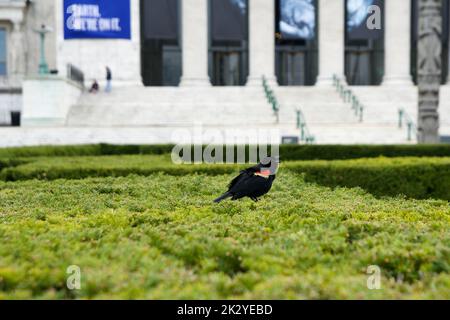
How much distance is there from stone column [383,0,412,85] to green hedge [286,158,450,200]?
78.1 ft

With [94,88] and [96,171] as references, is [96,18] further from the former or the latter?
[96,171]

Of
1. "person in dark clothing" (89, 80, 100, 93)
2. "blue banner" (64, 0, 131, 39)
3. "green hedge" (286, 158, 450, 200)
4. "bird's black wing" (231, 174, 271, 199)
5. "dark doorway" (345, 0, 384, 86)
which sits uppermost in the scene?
"blue banner" (64, 0, 131, 39)

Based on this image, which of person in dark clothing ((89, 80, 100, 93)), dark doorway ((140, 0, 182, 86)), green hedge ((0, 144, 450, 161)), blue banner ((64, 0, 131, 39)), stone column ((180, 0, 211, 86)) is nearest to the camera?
green hedge ((0, 144, 450, 161))

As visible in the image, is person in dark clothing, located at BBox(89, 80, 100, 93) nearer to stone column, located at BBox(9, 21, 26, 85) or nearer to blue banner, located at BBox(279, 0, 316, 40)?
stone column, located at BBox(9, 21, 26, 85)

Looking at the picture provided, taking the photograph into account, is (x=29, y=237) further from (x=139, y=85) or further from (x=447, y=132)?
(x=139, y=85)

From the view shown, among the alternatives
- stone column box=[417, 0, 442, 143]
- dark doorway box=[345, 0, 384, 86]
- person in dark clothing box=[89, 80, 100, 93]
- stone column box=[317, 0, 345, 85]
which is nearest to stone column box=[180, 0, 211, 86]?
person in dark clothing box=[89, 80, 100, 93]

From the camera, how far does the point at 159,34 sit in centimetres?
3572

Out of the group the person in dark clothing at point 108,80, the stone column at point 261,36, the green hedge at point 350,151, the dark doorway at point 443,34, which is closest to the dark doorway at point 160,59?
the stone column at point 261,36

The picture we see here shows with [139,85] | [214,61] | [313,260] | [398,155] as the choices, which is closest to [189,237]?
A: [313,260]

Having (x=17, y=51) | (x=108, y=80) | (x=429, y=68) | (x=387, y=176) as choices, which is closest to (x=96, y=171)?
(x=387, y=176)

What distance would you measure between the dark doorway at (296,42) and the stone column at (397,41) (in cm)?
411

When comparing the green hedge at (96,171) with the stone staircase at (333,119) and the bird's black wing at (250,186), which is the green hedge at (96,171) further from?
the stone staircase at (333,119)

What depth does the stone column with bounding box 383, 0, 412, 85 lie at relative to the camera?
34625mm

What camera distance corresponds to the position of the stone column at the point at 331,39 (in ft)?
114
